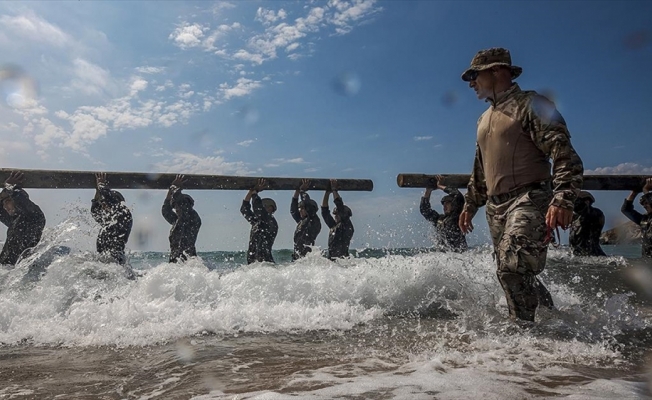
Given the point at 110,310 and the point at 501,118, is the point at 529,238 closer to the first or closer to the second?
the point at 501,118

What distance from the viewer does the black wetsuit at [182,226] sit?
9.09m

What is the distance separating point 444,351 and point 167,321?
2696 mm

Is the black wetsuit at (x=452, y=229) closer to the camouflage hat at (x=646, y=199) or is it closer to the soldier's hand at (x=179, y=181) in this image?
the camouflage hat at (x=646, y=199)

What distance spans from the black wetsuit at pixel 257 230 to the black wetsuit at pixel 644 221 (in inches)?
322

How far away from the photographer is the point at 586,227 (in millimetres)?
9836

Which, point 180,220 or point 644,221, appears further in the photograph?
point 644,221

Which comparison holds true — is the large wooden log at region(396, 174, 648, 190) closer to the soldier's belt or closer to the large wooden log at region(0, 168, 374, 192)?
the large wooden log at region(0, 168, 374, 192)

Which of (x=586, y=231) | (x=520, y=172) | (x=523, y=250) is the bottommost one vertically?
(x=586, y=231)

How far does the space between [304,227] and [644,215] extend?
25.4 ft

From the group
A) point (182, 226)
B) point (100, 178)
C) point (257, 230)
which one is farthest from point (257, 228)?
point (100, 178)

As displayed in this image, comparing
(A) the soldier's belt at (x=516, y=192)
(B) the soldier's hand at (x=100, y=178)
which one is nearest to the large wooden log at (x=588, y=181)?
(A) the soldier's belt at (x=516, y=192)

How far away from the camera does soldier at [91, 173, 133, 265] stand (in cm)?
810

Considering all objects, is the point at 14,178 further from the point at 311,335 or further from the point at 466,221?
the point at 466,221

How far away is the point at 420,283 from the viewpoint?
6.04 metres
